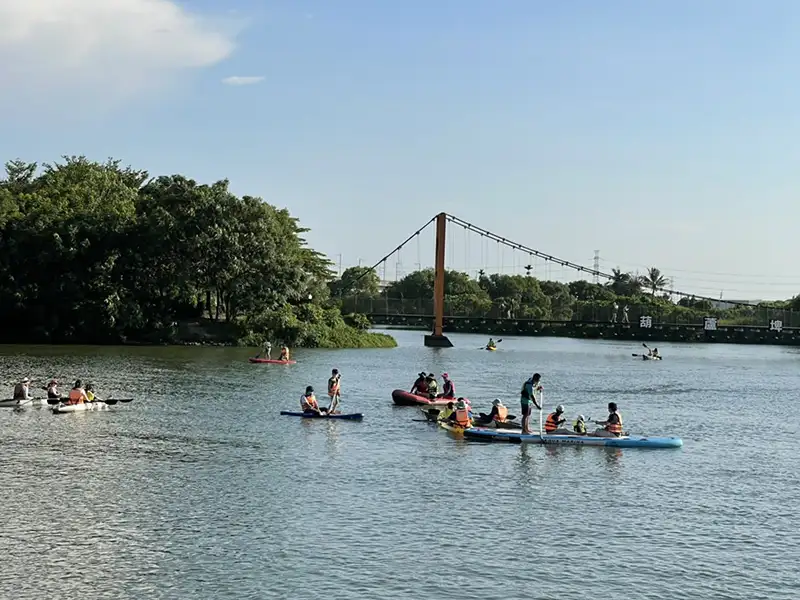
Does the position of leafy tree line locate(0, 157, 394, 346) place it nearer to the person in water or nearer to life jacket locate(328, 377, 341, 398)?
life jacket locate(328, 377, 341, 398)

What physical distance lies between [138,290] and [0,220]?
12811 millimetres

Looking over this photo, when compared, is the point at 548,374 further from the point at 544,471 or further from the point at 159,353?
the point at 544,471

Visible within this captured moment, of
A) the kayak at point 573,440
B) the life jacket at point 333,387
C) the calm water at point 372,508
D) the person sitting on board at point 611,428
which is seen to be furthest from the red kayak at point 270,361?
the person sitting on board at point 611,428

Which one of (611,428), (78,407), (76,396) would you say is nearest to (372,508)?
(611,428)

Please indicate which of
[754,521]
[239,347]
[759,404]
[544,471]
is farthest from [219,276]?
[754,521]

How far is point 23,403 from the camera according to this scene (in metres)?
43.4

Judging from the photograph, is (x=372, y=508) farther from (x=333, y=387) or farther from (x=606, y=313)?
(x=606, y=313)

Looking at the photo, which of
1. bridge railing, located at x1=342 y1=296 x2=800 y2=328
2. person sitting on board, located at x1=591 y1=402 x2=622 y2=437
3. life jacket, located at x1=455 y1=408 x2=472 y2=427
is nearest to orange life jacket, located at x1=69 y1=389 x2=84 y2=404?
life jacket, located at x1=455 y1=408 x2=472 y2=427

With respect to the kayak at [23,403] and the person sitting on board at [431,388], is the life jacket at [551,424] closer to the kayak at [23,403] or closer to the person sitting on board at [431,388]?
the person sitting on board at [431,388]

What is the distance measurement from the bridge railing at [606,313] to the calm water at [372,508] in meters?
107

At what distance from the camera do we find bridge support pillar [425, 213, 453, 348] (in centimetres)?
12144

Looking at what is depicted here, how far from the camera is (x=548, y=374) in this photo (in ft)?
256

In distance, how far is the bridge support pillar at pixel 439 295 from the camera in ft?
398

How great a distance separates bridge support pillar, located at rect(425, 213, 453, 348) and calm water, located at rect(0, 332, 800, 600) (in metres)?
71.0
